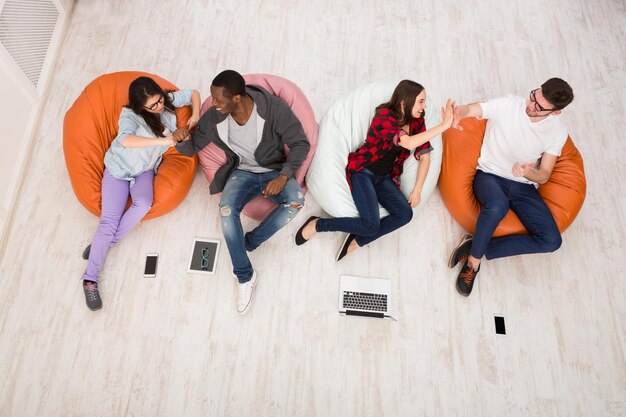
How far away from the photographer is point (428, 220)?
282cm

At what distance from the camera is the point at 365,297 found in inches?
101

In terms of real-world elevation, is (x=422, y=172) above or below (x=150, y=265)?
above

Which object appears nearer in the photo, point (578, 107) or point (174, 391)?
point (174, 391)

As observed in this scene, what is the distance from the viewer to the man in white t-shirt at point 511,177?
239 centimetres

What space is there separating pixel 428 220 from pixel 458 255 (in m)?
0.31

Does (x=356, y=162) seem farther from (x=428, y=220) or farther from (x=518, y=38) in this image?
(x=518, y=38)

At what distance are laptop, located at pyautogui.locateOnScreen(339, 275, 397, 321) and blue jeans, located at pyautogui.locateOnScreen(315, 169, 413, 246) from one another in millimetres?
250

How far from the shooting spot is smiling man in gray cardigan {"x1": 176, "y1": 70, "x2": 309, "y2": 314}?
7.19 ft

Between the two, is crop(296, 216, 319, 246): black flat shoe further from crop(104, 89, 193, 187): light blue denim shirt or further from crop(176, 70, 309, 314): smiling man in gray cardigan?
crop(104, 89, 193, 187): light blue denim shirt

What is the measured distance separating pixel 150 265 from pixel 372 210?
140 centimetres

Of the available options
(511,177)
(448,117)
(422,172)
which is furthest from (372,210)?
(511,177)

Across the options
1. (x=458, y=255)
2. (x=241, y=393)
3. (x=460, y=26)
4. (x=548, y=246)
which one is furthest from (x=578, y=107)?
(x=241, y=393)

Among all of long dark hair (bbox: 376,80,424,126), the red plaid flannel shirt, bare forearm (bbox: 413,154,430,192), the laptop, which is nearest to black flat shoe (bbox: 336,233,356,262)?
the laptop

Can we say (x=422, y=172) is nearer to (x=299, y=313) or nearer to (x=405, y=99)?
(x=405, y=99)
